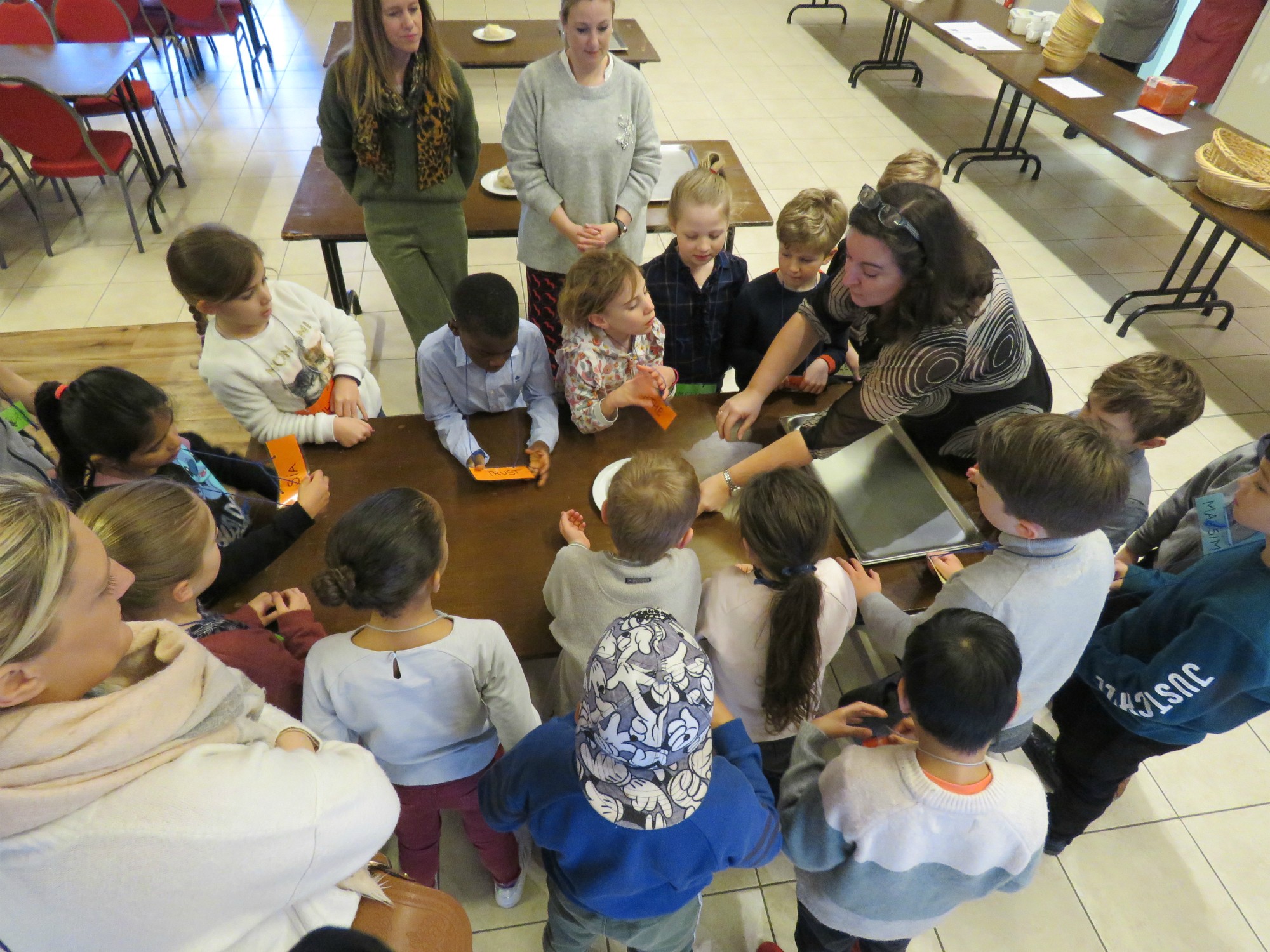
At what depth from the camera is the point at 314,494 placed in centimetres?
180

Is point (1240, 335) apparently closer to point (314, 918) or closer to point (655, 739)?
point (655, 739)

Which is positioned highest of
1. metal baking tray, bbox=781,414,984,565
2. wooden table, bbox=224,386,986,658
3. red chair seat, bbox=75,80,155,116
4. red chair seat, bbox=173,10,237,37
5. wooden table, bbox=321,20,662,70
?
wooden table, bbox=321,20,662,70

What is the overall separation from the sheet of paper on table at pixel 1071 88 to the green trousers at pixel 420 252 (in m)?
4.25

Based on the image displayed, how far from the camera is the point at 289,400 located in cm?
221

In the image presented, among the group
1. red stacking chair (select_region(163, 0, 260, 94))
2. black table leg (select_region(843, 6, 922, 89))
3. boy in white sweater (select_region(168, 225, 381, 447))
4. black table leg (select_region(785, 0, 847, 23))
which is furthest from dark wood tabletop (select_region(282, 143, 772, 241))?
black table leg (select_region(785, 0, 847, 23))

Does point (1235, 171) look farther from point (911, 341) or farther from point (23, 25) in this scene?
point (23, 25)

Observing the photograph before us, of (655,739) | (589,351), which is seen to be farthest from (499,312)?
(655,739)

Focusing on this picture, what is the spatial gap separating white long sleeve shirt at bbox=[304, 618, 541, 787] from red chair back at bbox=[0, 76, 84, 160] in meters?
4.13

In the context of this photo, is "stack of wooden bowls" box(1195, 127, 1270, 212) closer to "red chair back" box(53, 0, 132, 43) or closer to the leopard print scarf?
the leopard print scarf

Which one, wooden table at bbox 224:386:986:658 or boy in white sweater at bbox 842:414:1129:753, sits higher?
boy in white sweater at bbox 842:414:1129:753

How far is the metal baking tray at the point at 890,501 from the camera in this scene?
1852 millimetres

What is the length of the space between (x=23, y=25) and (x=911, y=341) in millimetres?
5951

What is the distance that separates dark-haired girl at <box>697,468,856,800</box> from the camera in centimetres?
147

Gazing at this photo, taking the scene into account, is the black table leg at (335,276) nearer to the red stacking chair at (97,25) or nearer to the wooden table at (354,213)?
the wooden table at (354,213)
